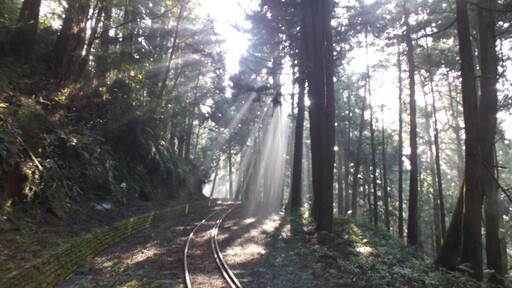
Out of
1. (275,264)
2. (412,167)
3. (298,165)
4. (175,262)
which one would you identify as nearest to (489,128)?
(412,167)

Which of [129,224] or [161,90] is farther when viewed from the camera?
[161,90]

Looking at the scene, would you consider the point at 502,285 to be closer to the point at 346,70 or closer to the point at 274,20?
the point at 274,20

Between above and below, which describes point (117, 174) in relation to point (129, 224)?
above

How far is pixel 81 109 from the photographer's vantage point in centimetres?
1536

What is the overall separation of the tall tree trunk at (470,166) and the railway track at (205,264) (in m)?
5.55

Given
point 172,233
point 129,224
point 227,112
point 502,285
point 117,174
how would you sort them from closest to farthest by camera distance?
point 502,285 < point 129,224 < point 172,233 < point 117,174 < point 227,112

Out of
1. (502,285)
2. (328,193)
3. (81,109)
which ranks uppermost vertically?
(81,109)

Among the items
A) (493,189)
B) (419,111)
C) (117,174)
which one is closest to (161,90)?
(117,174)

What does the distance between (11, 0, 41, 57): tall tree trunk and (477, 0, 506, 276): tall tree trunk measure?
15.1 meters

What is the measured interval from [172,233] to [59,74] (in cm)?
753

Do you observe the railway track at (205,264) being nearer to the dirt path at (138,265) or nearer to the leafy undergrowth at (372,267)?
the dirt path at (138,265)

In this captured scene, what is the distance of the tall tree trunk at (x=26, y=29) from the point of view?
1442 centimetres

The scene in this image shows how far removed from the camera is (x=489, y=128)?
10445 millimetres

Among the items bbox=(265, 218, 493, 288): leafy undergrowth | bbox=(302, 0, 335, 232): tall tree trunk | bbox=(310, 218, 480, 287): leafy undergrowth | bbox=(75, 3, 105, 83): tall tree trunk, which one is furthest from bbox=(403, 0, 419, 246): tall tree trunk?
bbox=(75, 3, 105, 83): tall tree trunk
